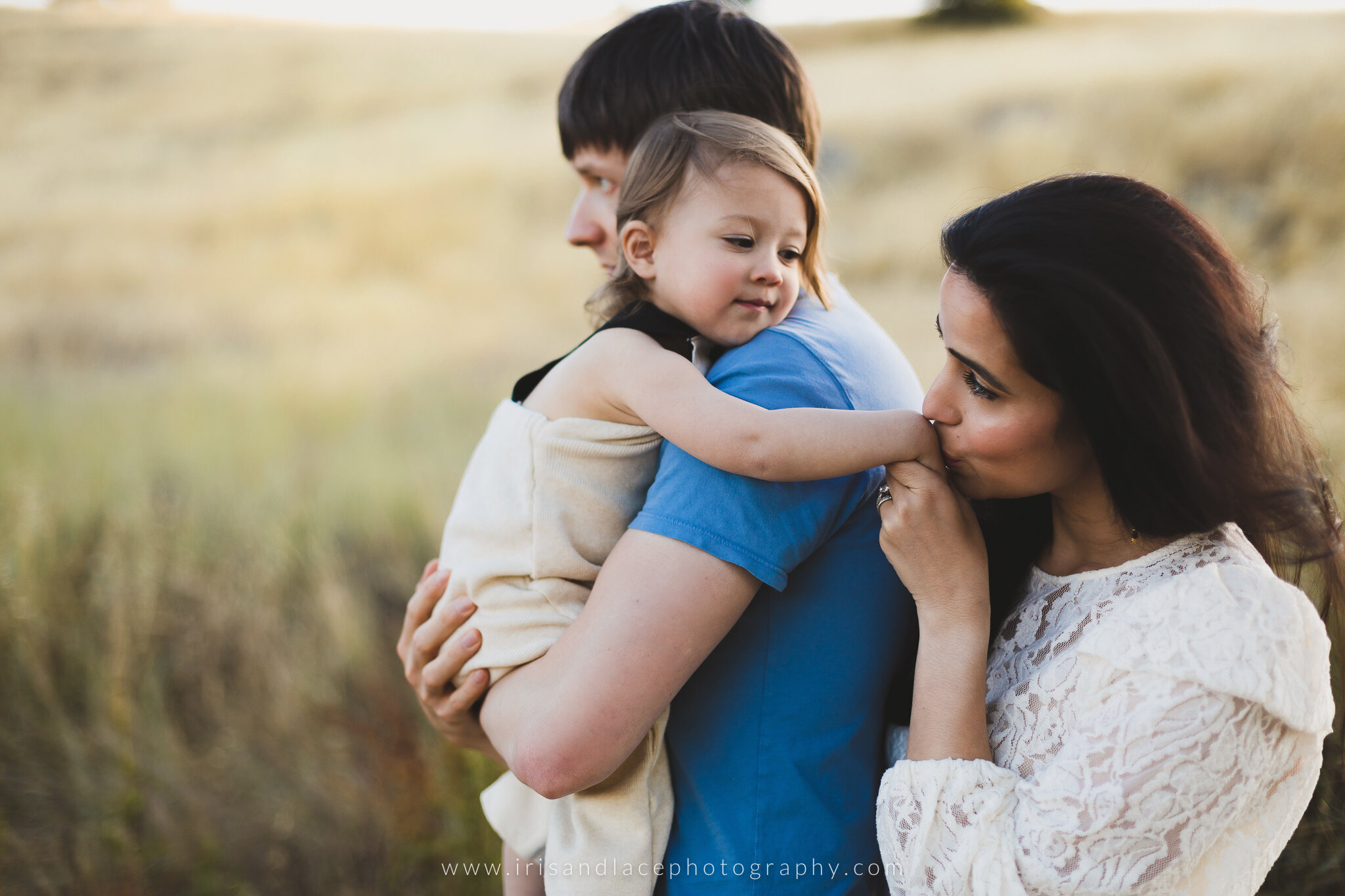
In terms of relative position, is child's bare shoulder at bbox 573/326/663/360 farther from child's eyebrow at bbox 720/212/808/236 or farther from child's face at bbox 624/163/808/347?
child's eyebrow at bbox 720/212/808/236

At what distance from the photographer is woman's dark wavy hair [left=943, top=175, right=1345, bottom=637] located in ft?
4.13

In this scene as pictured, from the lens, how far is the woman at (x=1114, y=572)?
1184 millimetres

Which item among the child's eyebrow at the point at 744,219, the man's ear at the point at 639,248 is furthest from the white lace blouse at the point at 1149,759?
the man's ear at the point at 639,248

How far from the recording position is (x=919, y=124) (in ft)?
35.8

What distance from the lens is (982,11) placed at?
21484 mm

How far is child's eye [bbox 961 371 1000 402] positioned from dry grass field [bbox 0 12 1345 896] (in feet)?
5.93

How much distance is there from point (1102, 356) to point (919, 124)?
10649 mm

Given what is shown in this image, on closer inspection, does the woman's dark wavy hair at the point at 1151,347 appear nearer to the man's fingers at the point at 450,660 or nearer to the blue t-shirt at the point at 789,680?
the blue t-shirt at the point at 789,680

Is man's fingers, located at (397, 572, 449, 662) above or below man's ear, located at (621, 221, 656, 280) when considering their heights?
below

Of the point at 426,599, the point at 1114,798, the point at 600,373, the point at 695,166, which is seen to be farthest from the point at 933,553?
the point at 426,599

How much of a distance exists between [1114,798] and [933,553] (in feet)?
1.31

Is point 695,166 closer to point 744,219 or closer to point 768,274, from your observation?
point 744,219

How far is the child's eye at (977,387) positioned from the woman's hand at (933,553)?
14cm

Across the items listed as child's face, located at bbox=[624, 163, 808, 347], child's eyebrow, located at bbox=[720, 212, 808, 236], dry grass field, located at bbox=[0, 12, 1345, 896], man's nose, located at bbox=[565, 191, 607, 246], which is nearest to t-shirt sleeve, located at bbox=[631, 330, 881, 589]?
child's face, located at bbox=[624, 163, 808, 347]
